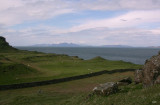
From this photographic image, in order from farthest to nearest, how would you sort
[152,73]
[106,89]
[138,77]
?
[138,77] < [152,73] < [106,89]

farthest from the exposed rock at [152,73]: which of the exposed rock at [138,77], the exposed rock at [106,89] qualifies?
the exposed rock at [106,89]

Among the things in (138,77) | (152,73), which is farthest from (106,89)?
(138,77)

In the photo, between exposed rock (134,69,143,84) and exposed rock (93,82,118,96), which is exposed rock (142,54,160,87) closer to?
exposed rock (134,69,143,84)

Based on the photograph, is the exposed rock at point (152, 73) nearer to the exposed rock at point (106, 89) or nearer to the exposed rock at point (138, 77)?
the exposed rock at point (138, 77)

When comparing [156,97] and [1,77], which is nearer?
[156,97]

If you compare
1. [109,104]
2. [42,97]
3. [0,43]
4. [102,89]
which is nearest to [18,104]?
[42,97]

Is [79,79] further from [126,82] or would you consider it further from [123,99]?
[123,99]

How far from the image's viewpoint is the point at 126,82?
26.9 meters

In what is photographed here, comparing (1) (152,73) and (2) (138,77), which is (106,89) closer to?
(1) (152,73)

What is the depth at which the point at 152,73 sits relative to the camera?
1811 cm

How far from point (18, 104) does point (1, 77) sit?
2285 centimetres

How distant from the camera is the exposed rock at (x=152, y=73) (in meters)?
17.8

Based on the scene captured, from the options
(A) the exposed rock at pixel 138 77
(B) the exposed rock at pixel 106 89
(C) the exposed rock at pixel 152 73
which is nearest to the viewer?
(B) the exposed rock at pixel 106 89

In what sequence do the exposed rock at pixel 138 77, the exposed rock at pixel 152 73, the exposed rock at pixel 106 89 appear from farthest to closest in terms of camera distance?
the exposed rock at pixel 138 77, the exposed rock at pixel 152 73, the exposed rock at pixel 106 89
